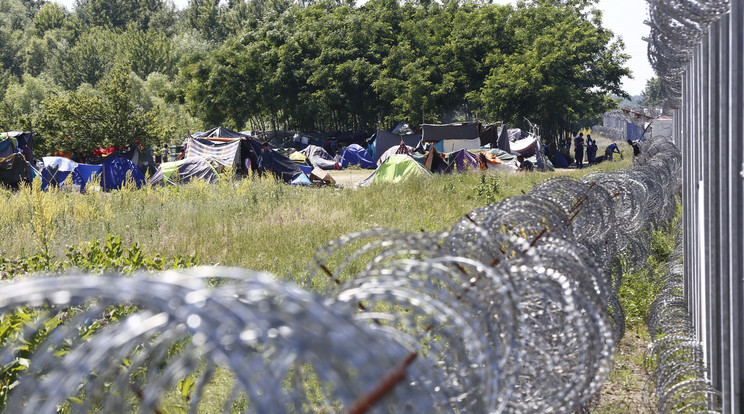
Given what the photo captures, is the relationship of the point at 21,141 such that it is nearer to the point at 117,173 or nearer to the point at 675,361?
the point at 117,173

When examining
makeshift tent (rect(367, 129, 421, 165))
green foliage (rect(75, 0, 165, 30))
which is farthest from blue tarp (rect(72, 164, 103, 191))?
green foliage (rect(75, 0, 165, 30))

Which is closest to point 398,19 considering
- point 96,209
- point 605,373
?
point 96,209

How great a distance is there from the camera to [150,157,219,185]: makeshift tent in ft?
68.9

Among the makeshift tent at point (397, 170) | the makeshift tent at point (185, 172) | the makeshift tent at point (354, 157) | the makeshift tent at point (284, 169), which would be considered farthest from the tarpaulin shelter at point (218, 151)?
the makeshift tent at point (354, 157)

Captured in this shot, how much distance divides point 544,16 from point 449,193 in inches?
1055

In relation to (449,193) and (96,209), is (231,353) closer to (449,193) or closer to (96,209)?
(96,209)

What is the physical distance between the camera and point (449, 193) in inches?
722

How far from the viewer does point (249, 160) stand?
24328 millimetres

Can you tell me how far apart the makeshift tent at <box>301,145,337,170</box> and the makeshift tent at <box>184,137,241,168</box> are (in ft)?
40.9

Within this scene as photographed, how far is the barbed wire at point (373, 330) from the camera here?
168cm

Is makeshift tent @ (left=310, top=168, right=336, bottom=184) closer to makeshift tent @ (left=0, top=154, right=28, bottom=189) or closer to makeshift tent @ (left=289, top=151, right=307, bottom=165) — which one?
makeshift tent @ (left=0, top=154, right=28, bottom=189)

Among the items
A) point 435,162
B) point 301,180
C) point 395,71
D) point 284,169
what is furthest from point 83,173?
point 395,71

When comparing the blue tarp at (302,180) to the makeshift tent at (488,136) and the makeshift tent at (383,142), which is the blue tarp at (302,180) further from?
the makeshift tent at (383,142)

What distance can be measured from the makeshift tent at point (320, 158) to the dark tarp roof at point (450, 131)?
6120mm
